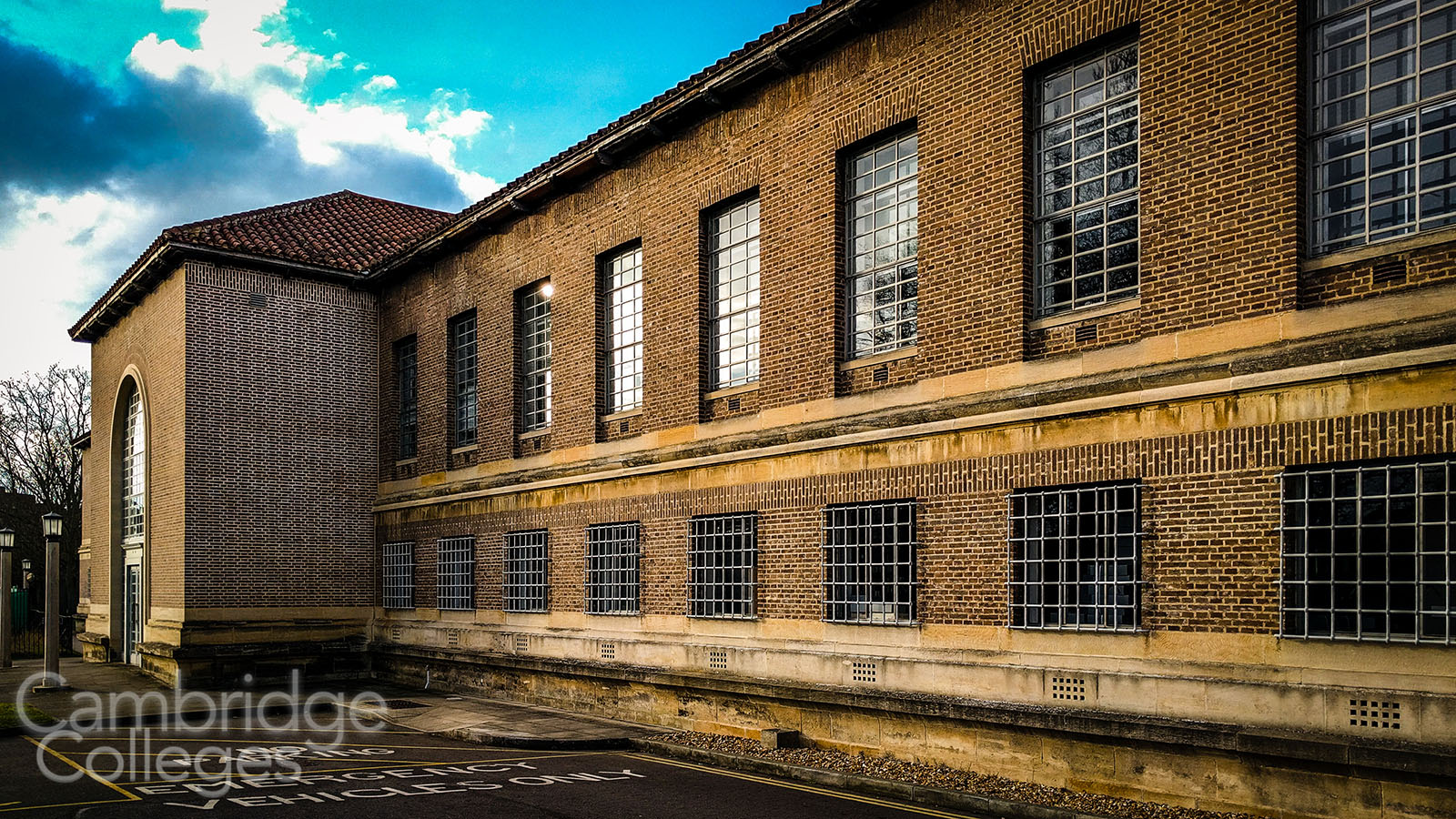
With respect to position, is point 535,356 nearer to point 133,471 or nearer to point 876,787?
point 876,787

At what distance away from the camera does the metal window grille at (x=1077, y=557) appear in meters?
11.1

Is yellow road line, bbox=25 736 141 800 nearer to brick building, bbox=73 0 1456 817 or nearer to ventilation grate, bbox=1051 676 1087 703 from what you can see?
brick building, bbox=73 0 1456 817

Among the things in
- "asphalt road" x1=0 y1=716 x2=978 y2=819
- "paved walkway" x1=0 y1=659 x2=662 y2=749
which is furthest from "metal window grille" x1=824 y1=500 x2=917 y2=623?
"paved walkway" x1=0 y1=659 x2=662 y2=749

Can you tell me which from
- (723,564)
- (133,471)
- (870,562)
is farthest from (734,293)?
(133,471)

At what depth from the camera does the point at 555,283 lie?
2078 cm

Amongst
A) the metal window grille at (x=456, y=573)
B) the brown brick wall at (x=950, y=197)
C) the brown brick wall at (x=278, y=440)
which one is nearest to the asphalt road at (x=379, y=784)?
the brown brick wall at (x=950, y=197)

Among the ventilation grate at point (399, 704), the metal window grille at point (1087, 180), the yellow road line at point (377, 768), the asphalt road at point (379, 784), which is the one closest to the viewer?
the asphalt road at point (379, 784)

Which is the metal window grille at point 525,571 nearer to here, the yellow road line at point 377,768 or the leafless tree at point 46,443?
the yellow road line at point 377,768

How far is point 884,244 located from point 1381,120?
5995 mm

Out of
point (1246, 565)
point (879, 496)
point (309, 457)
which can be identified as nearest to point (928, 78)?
point (879, 496)

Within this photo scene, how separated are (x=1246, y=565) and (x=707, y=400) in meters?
8.79

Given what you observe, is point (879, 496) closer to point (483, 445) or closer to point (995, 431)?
point (995, 431)

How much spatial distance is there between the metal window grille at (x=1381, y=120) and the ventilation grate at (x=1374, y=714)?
389cm

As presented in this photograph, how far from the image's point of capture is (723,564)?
16.2 meters
